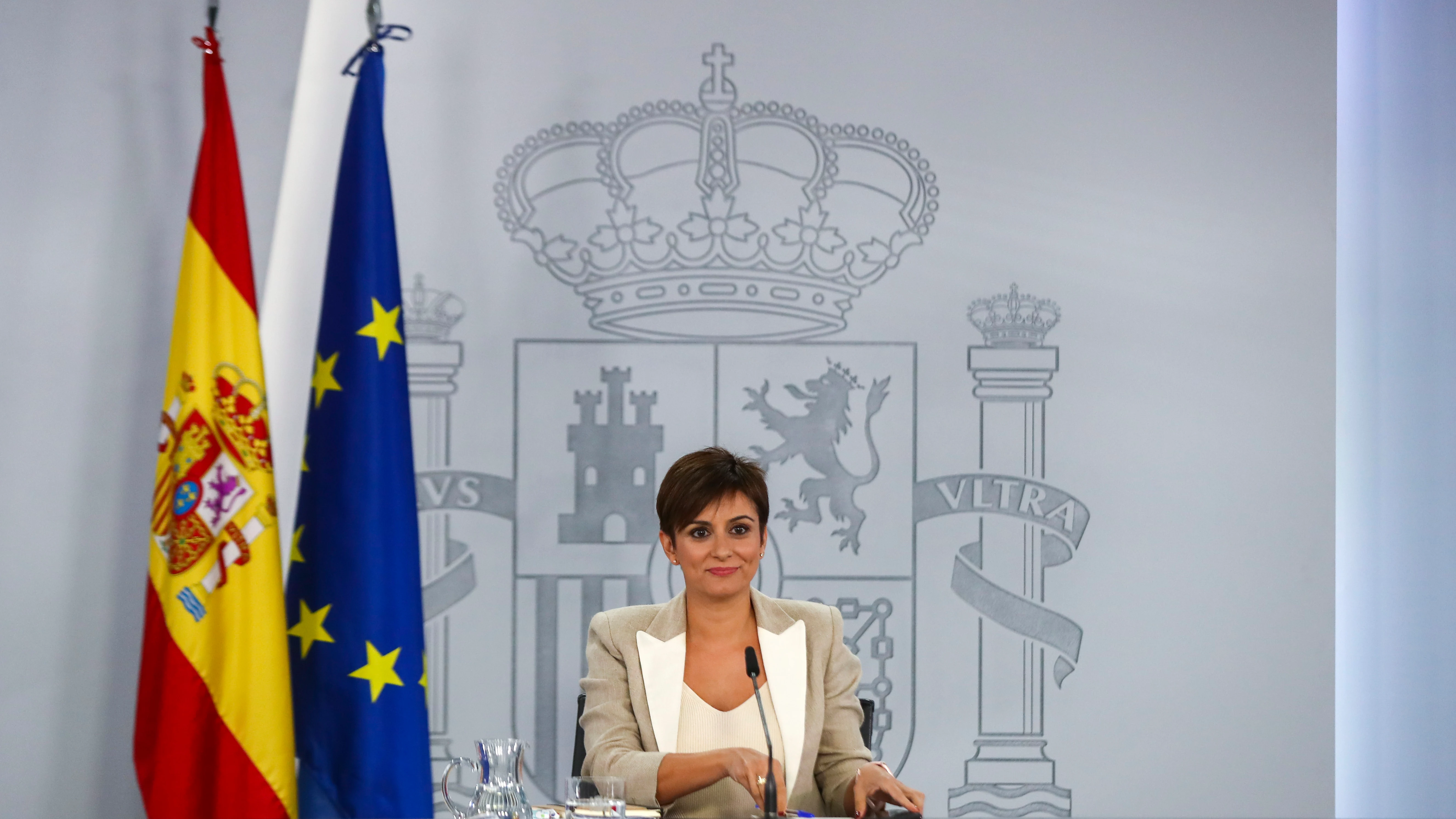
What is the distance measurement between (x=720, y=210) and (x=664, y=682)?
4.20ft

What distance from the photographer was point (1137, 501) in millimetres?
2826

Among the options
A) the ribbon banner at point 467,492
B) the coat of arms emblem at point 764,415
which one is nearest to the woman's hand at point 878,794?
the coat of arms emblem at point 764,415

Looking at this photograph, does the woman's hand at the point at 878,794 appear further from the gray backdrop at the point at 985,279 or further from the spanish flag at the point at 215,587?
the spanish flag at the point at 215,587

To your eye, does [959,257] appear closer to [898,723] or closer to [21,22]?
[898,723]

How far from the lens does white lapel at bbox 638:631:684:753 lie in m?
2.08

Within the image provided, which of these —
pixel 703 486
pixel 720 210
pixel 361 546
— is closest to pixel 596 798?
pixel 703 486

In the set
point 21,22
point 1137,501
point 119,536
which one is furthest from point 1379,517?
point 21,22

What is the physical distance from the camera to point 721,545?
84.0 inches

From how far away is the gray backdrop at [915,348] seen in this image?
280 cm

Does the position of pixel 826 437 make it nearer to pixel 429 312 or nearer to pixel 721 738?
pixel 721 738

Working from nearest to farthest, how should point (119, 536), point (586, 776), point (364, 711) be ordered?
point (586, 776), point (364, 711), point (119, 536)

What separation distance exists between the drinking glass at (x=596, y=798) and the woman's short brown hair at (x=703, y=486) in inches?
21.8

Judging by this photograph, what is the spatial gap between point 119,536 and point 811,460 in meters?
1.79

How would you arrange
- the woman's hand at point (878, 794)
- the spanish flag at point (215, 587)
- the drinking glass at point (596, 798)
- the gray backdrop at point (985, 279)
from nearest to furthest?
the drinking glass at point (596, 798) → the woman's hand at point (878, 794) → the spanish flag at point (215, 587) → the gray backdrop at point (985, 279)
